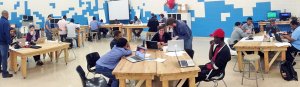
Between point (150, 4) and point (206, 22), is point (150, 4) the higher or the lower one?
the higher one

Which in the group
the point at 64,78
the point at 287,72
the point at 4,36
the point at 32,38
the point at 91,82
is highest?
the point at 4,36

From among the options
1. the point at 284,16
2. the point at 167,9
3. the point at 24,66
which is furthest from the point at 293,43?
the point at 167,9

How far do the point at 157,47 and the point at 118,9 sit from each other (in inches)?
410

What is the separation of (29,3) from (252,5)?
10214 mm

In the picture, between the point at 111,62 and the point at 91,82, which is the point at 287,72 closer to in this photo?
the point at 111,62

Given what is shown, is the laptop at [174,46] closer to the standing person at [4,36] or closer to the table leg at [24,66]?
the table leg at [24,66]

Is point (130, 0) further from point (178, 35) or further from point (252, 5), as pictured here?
point (178, 35)

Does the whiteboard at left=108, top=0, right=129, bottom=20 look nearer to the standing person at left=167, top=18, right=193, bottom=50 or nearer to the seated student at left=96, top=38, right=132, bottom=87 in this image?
the standing person at left=167, top=18, right=193, bottom=50

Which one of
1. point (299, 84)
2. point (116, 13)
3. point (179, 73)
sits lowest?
point (299, 84)

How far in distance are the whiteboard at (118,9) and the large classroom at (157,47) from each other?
5cm

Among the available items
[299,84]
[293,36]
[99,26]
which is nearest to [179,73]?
[299,84]

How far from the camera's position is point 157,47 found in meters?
5.81

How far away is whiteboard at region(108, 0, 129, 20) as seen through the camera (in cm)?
1570

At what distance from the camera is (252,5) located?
11.9m
